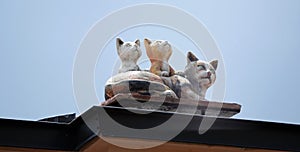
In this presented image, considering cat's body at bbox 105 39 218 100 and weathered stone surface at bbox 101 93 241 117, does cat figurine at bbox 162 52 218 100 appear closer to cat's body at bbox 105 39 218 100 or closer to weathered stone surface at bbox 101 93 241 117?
cat's body at bbox 105 39 218 100

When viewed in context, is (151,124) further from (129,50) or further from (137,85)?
(129,50)

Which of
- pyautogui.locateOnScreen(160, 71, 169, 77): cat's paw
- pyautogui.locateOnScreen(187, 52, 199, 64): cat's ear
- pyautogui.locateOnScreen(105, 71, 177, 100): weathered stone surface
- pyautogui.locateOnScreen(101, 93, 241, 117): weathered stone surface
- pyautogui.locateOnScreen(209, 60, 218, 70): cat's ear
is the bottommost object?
pyautogui.locateOnScreen(101, 93, 241, 117): weathered stone surface

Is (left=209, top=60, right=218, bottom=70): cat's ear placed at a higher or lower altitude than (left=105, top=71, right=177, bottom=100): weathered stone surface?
higher

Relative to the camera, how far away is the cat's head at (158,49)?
9.79ft

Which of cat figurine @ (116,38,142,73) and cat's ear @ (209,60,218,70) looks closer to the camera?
cat figurine @ (116,38,142,73)

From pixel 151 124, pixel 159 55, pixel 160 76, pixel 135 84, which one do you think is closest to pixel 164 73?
pixel 160 76

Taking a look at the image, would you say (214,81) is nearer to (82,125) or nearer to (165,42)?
(165,42)

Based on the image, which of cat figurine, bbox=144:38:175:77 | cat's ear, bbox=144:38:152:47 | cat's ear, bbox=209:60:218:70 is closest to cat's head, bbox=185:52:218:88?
cat's ear, bbox=209:60:218:70

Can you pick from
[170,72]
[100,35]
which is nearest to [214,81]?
[170,72]

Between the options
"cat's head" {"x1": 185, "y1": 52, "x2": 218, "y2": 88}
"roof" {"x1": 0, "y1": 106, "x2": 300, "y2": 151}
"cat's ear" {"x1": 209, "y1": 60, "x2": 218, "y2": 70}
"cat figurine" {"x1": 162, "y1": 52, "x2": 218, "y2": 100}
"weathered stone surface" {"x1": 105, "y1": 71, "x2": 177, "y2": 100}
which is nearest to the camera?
"roof" {"x1": 0, "y1": 106, "x2": 300, "y2": 151}

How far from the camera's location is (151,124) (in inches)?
96.6

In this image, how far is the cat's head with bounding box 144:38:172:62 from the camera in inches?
117

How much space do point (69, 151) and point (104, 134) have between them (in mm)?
361

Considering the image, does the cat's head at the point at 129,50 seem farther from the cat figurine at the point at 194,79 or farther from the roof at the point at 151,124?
the roof at the point at 151,124
